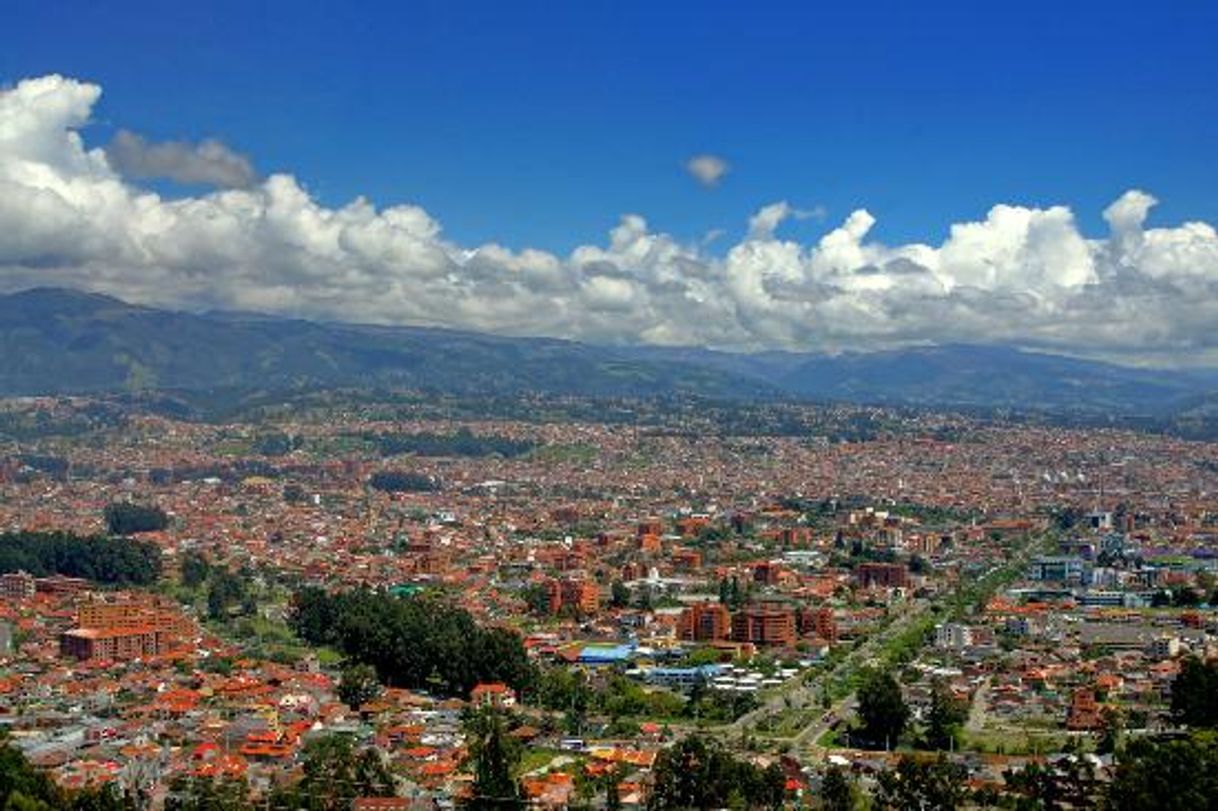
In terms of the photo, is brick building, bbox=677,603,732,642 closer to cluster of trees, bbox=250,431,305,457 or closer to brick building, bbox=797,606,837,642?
brick building, bbox=797,606,837,642

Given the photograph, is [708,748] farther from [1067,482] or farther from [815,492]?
[1067,482]

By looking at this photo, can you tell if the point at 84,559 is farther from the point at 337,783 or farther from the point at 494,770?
the point at 494,770

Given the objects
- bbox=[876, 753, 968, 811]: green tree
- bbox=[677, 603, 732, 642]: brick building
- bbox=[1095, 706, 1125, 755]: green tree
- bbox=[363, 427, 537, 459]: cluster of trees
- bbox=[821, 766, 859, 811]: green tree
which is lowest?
bbox=[363, 427, 537, 459]: cluster of trees

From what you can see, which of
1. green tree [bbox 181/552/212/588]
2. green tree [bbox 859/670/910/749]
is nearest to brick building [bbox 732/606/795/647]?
green tree [bbox 859/670/910/749]

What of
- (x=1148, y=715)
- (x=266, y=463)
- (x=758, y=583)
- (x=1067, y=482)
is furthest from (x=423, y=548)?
(x=1067, y=482)

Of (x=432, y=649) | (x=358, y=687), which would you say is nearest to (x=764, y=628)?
(x=432, y=649)

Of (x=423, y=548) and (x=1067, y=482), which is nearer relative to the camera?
(x=423, y=548)

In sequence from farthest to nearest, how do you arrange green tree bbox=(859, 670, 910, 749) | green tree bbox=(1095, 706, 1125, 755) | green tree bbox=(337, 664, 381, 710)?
green tree bbox=(337, 664, 381, 710)
green tree bbox=(859, 670, 910, 749)
green tree bbox=(1095, 706, 1125, 755)
